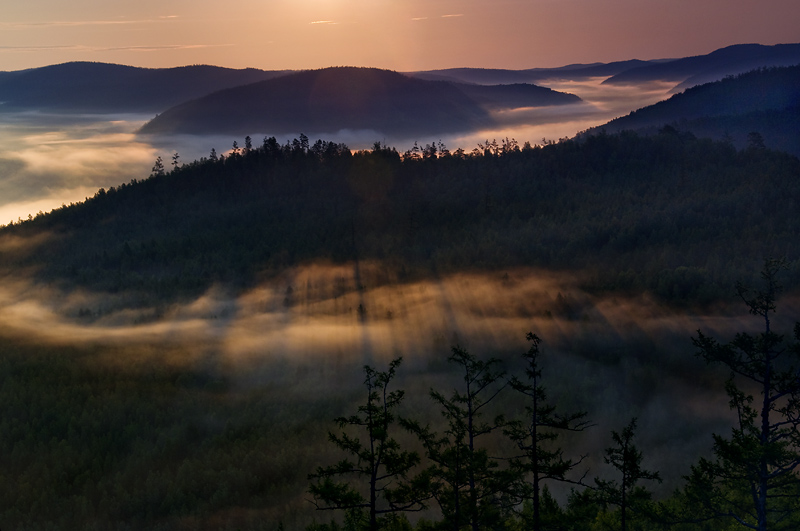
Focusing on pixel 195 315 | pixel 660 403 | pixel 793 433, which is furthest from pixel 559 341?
pixel 793 433

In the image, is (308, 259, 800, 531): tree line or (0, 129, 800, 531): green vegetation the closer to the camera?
(308, 259, 800, 531): tree line

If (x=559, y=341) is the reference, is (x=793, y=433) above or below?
above

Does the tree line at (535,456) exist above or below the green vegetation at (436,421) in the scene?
above

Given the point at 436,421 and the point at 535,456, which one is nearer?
the point at 535,456

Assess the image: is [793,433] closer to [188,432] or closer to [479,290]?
[188,432]

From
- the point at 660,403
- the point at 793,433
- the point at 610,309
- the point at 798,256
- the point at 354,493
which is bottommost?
the point at 660,403

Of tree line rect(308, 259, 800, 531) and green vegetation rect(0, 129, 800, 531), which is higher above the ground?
tree line rect(308, 259, 800, 531)

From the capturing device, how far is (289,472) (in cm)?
8644

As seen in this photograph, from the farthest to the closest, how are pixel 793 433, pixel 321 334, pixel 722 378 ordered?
pixel 321 334, pixel 722 378, pixel 793 433

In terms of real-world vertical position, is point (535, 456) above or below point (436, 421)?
above

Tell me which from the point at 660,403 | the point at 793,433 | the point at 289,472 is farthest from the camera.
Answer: the point at 660,403

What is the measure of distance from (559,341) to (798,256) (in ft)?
215

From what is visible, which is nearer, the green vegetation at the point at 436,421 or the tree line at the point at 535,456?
the tree line at the point at 535,456

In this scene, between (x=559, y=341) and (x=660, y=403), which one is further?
(x=559, y=341)
